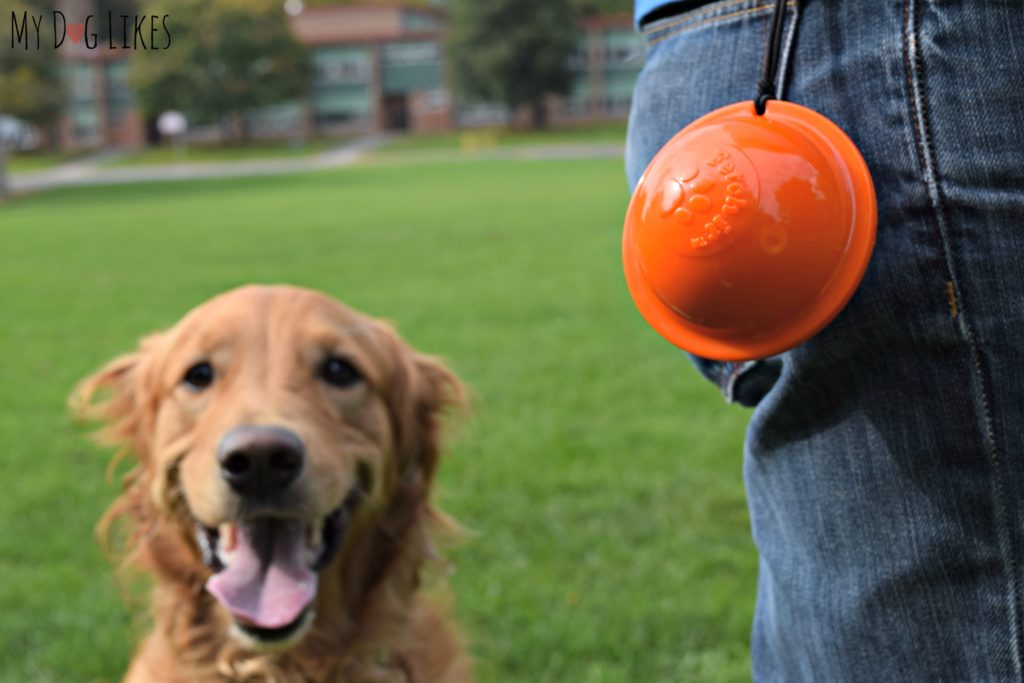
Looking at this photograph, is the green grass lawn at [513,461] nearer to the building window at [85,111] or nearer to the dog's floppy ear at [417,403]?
the dog's floppy ear at [417,403]

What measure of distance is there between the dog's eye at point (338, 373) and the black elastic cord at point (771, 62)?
190 cm

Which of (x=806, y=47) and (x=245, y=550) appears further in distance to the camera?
(x=245, y=550)

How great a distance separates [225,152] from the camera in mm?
62188

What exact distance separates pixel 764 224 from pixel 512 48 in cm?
6117

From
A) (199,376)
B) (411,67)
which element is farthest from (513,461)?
(411,67)

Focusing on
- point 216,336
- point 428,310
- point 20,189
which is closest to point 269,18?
point 20,189

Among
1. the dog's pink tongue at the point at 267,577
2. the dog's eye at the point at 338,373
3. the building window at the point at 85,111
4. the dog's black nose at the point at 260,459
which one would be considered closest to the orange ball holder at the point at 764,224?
the dog's black nose at the point at 260,459

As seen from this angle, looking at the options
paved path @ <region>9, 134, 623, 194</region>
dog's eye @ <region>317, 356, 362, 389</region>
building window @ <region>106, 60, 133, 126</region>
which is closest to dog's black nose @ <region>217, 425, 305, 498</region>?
dog's eye @ <region>317, 356, 362, 389</region>

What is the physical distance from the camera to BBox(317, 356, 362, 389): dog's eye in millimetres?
2988

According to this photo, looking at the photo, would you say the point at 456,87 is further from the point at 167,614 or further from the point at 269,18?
the point at 167,614

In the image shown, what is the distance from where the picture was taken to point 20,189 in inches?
1417

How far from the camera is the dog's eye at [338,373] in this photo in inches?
118

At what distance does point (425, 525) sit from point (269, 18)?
62.6 metres

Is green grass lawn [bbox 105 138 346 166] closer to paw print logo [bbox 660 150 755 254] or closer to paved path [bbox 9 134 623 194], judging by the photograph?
paved path [bbox 9 134 623 194]
